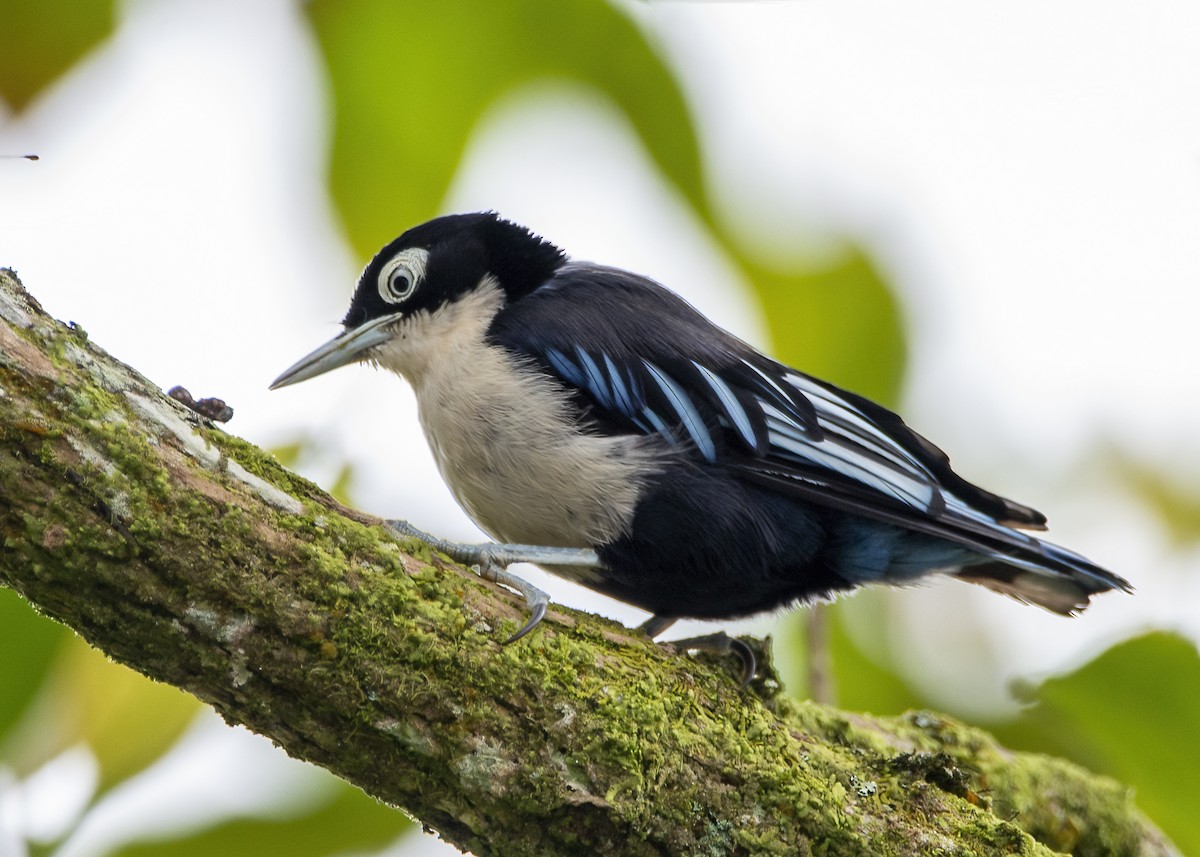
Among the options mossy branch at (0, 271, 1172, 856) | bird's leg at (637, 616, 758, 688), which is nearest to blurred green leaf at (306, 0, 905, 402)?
bird's leg at (637, 616, 758, 688)

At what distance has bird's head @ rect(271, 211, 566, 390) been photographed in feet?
14.6

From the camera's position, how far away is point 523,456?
3775mm

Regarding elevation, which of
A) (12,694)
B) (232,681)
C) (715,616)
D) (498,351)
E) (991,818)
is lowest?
(12,694)

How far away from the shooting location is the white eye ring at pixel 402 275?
14.7 feet

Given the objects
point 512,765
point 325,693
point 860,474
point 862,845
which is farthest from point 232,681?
point 860,474

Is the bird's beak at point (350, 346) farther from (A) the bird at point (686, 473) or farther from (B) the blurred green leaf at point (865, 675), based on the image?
(B) the blurred green leaf at point (865, 675)

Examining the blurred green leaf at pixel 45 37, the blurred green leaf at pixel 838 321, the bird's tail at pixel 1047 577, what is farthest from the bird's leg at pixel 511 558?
the blurred green leaf at pixel 45 37

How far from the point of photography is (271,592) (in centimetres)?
270

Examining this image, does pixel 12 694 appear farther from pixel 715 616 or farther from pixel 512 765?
pixel 715 616

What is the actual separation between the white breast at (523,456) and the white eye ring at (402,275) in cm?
49

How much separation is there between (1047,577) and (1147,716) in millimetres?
570

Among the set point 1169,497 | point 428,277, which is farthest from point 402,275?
point 1169,497

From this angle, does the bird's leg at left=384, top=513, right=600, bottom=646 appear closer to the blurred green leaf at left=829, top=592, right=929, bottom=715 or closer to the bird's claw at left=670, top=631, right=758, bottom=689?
the bird's claw at left=670, top=631, right=758, bottom=689

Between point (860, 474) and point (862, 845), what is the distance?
1147 millimetres
